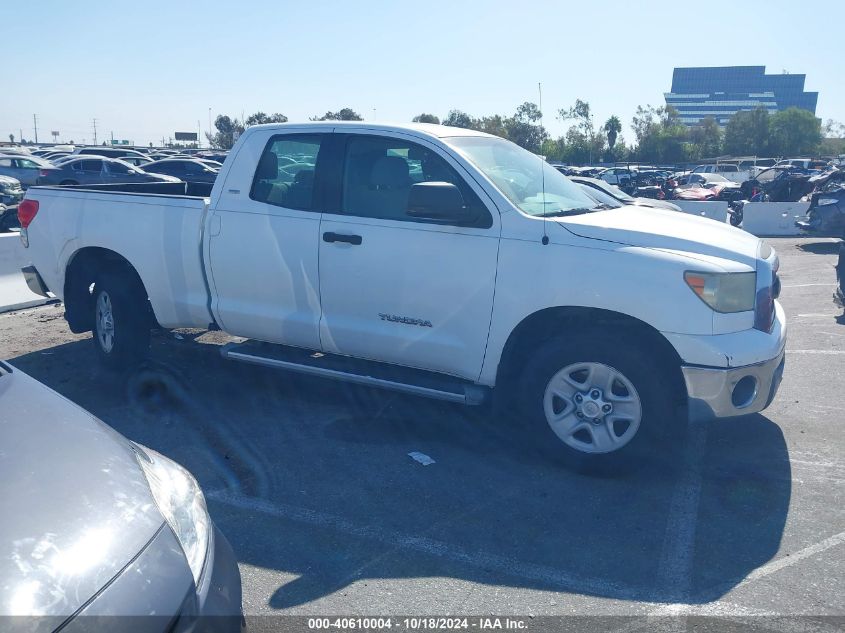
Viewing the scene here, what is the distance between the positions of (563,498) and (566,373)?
2.38 feet

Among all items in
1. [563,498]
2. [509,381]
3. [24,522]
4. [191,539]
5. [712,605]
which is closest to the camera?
[24,522]

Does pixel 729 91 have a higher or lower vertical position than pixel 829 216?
higher

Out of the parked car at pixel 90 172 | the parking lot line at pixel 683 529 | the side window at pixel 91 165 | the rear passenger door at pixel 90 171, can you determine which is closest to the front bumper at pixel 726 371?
the parking lot line at pixel 683 529

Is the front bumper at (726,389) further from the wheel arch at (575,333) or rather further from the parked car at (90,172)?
the parked car at (90,172)

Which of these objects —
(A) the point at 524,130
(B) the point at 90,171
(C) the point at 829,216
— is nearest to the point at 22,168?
(B) the point at 90,171

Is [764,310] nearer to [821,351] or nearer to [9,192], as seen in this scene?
[821,351]

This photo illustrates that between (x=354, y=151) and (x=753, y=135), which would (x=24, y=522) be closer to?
(x=354, y=151)

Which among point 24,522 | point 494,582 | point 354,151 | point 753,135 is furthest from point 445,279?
point 753,135

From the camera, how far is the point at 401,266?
5289mm

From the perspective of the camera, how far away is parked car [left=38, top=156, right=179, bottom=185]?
26.9 m

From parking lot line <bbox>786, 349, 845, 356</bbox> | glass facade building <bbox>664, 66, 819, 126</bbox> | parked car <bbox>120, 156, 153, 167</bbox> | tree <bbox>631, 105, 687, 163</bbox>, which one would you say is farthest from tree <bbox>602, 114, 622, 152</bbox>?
glass facade building <bbox>664, 66, 819, 126</bbox>

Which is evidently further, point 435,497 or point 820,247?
point 820,247

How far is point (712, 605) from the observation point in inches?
138

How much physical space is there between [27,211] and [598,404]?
5.33m
